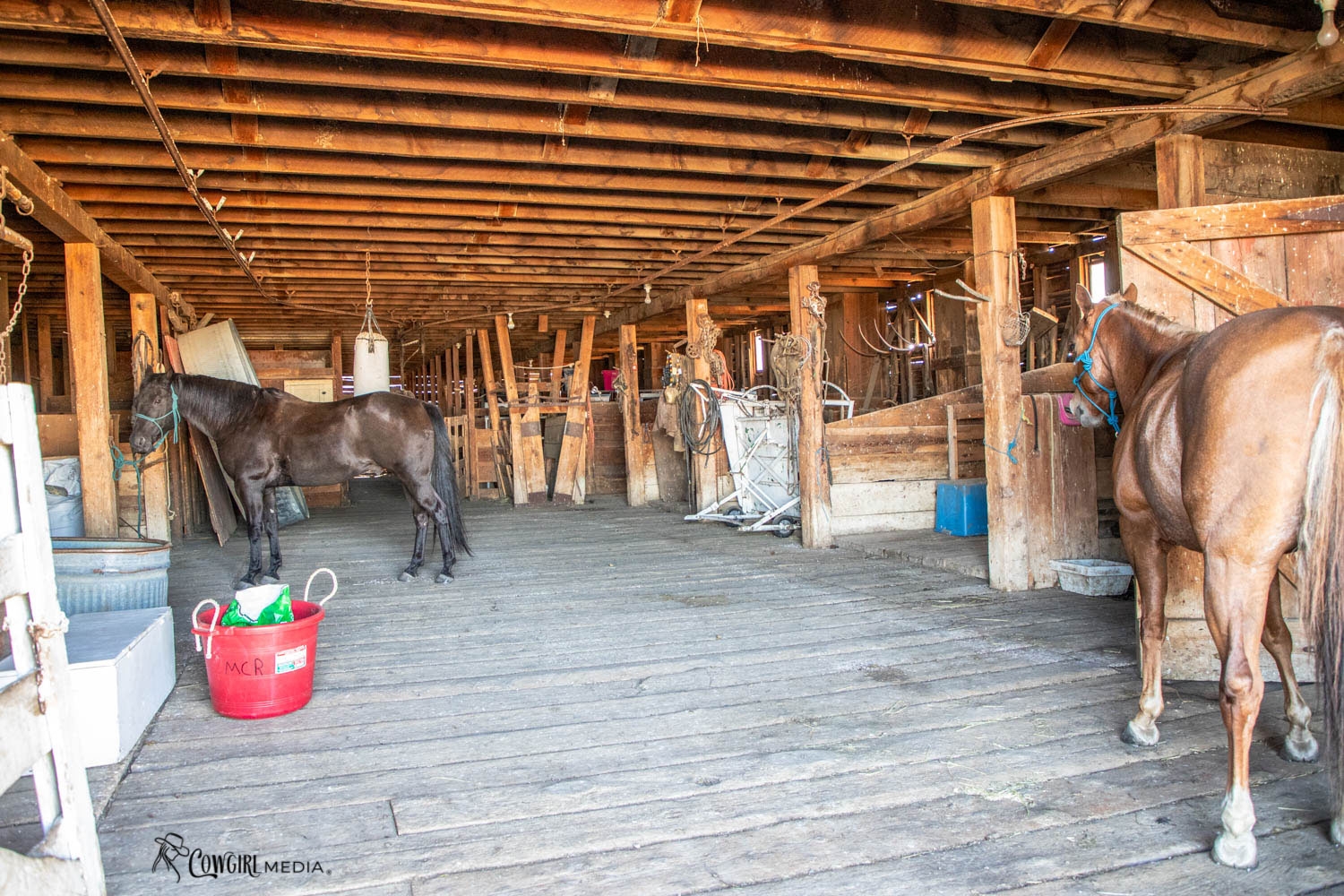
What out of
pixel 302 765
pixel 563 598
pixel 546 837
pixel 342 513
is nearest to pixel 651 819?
pixel 546 837

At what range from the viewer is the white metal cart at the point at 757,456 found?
8.02 meters

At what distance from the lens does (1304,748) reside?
2607 mm

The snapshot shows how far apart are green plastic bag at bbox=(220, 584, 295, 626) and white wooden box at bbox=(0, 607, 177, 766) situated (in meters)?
0.32

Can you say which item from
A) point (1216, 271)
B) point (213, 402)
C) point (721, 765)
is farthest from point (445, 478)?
point (1216, 271)

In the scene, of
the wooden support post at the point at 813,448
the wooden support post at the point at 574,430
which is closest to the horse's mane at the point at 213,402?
the wooden support post at the point at 813,448

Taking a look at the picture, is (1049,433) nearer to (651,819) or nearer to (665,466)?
(651,819)

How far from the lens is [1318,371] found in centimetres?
212

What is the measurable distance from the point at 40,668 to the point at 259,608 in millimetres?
1475

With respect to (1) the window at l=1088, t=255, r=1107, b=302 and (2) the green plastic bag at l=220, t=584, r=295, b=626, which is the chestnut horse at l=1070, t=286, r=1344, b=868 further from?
(1) the window at l=1088, t=255, r=1107, b=302

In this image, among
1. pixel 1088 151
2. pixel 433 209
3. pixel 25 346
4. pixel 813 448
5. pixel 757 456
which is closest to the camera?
pixel 1088 151

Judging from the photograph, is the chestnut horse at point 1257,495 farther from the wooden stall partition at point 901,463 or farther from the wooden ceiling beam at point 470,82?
the wooden stall partition at point 901,463

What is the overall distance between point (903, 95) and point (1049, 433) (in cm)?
235

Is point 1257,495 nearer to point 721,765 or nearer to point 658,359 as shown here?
point 721,765

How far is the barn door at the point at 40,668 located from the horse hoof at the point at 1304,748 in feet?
11.2
